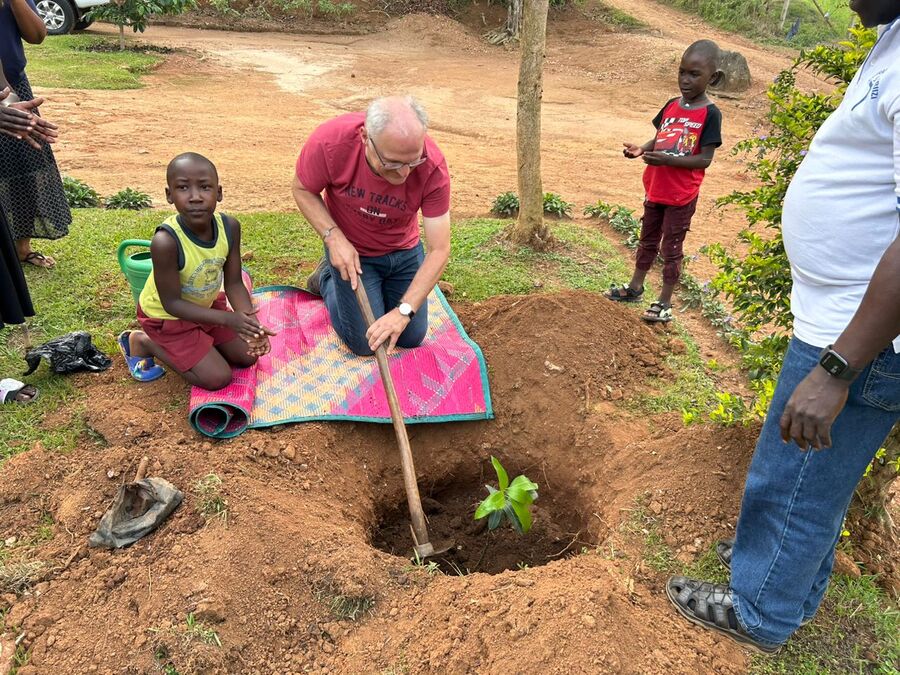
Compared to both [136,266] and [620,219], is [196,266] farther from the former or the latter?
[620,219]

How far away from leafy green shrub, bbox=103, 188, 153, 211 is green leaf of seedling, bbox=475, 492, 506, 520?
4.58 meters

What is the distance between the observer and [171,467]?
275cm

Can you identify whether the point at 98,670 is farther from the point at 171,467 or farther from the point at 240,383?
the point at 240,383

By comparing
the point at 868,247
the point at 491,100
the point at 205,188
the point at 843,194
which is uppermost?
the point at 843,194

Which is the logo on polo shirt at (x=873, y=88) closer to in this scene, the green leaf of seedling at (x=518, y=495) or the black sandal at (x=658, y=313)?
the green leaf of seedling at (x=518, y=495)

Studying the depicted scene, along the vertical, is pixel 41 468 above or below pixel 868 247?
below

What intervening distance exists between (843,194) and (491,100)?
35.8 ft

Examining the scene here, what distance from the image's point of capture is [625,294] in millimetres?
4629

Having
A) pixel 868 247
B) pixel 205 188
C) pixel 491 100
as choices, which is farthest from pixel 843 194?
pixel 491 100

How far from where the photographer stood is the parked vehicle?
12.4 meters

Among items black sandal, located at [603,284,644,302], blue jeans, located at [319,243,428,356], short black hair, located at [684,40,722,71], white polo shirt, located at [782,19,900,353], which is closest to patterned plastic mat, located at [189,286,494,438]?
blue jeans, located at [319,243,428,356]

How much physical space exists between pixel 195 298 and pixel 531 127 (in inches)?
113

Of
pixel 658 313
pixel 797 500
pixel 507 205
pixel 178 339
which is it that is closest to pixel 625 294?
pixel 658 313

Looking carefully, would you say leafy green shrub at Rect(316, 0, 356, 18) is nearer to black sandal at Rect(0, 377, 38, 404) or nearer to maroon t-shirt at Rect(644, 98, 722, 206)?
maroon t-shirt at Rect(644, 98, 722, 206)
